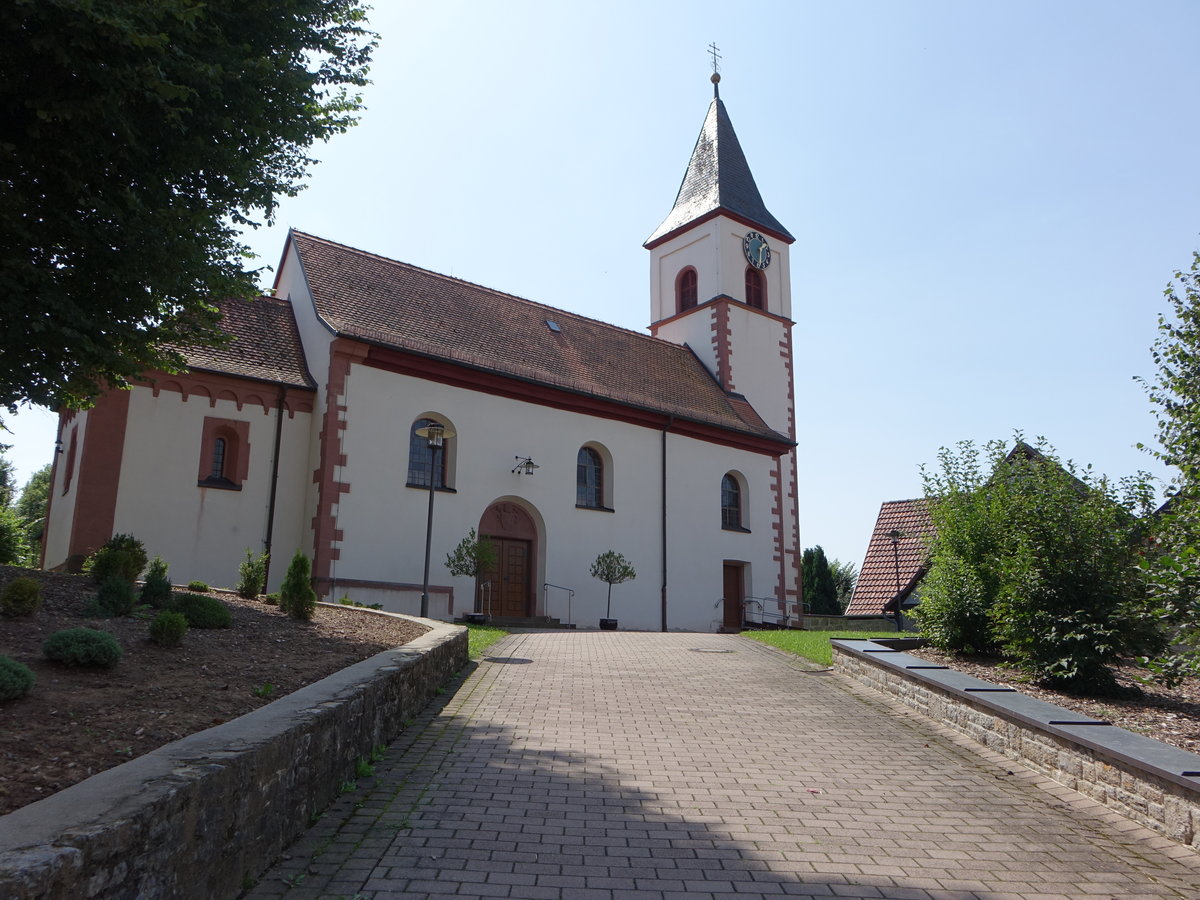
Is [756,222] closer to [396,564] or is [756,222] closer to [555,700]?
Answer: [396,564]

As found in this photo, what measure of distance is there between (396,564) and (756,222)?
19.6 meters

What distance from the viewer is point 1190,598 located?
26.2ft

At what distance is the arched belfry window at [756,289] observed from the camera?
1287 inches

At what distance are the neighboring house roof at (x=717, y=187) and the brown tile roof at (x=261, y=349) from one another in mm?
15764

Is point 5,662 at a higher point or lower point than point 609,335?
lower

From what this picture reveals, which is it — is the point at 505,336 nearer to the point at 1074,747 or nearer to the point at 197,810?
the point at 1074,747

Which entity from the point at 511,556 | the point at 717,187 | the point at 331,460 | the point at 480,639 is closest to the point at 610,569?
the point at 511,556

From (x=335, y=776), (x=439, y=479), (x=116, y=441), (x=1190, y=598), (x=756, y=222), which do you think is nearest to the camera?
(x=335, y=776)

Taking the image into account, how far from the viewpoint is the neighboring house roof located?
3306 centimetres

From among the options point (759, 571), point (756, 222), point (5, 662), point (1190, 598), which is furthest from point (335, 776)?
point (756, 222)

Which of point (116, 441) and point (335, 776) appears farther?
point (116, 441)

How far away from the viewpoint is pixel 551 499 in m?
23.8

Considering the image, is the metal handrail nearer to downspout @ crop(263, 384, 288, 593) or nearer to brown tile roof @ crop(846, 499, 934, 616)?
downspout @ crop(263, 384, 288, 593)

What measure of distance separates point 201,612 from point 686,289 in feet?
86.5
